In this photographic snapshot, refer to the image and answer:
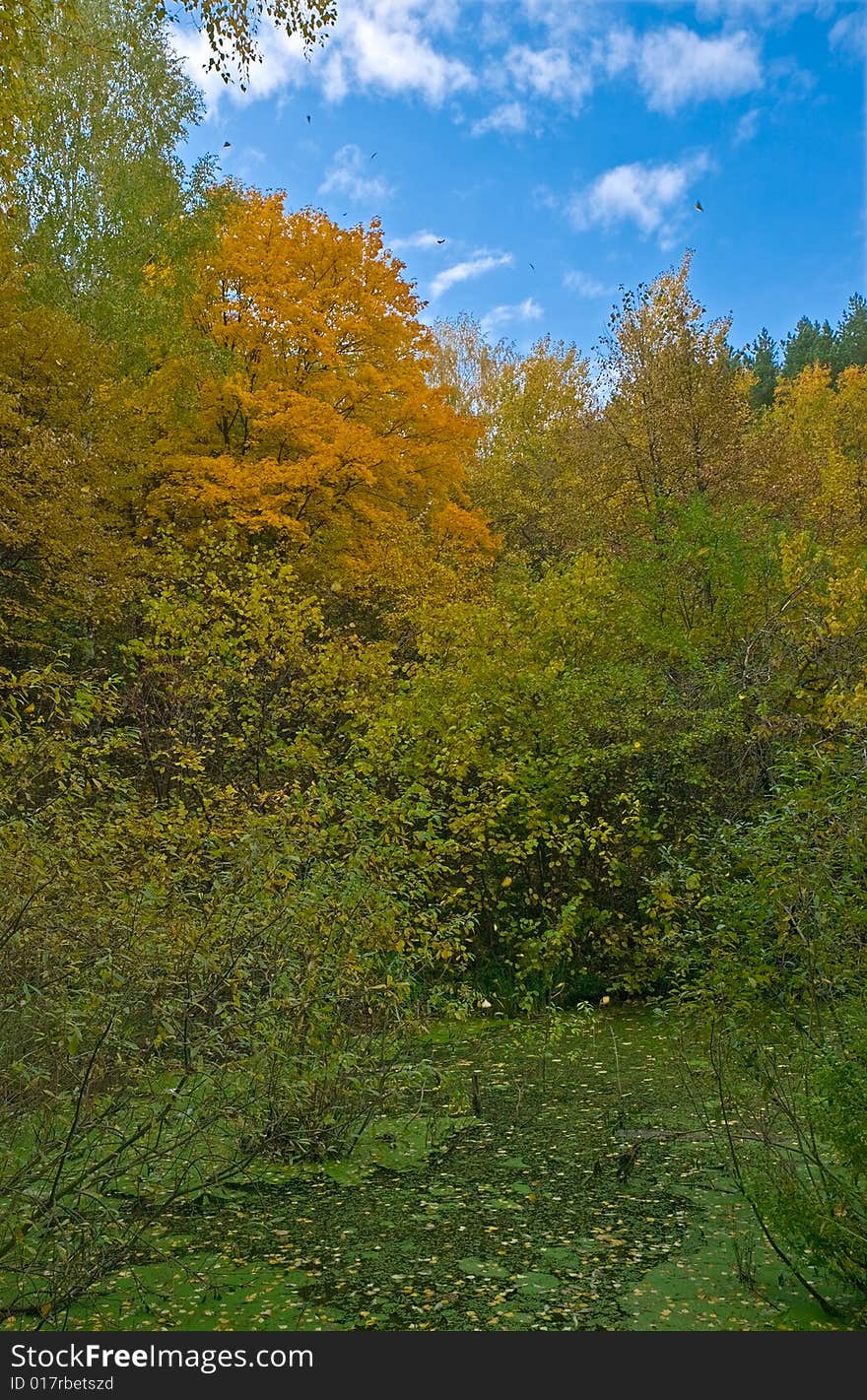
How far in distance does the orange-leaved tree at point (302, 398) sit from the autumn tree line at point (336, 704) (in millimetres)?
90

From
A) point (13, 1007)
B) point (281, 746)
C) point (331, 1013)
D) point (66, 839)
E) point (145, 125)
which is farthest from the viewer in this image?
point (145, 125)

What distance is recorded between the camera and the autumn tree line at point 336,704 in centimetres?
447

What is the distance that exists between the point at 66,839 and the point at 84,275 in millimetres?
14773

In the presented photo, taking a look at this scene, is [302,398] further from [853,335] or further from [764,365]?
[764,365]

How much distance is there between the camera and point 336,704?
10.5 meters

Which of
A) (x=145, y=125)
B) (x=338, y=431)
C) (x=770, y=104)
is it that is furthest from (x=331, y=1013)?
(x=145, y=125)

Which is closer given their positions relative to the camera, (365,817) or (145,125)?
(365,817)

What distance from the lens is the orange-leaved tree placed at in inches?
703

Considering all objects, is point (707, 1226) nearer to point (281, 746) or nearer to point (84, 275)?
point (281, 746)

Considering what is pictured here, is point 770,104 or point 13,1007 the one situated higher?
point 770,104

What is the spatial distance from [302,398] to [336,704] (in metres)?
9.06

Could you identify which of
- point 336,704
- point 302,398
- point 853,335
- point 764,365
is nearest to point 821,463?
point 302,398

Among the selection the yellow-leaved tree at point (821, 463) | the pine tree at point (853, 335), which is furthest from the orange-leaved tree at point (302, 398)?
the pine tree at point (853, 335)

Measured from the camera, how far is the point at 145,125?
1966 cm
